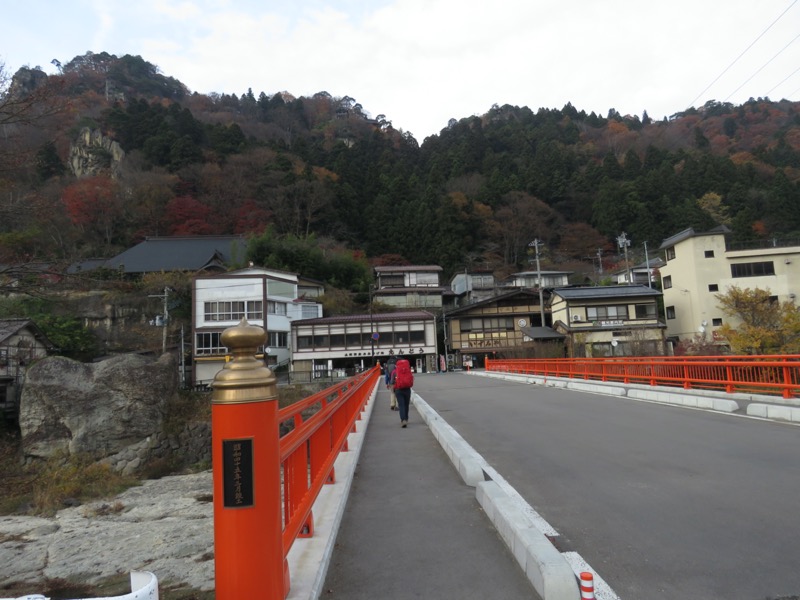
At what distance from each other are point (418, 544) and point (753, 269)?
43253 millimetres

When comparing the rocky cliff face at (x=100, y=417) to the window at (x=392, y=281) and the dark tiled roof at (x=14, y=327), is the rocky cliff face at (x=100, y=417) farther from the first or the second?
the window at (x=392, y=281)

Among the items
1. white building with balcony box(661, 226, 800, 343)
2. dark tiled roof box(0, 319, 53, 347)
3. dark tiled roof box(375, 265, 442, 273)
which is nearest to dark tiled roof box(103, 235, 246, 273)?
dark tiled roof box(0, 319, 53, 347)

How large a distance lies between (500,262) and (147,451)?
4802 centimetres

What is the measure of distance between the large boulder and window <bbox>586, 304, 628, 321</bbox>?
32707 millimetres

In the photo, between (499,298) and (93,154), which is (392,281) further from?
(93,154)

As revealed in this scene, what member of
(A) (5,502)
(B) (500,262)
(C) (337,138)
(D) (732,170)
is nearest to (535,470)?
(A) (5,502)

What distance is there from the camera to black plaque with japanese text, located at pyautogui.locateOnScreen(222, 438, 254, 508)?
199 centimetres

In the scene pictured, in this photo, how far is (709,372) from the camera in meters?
11.2

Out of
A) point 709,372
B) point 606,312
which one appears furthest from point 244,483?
point 606,312

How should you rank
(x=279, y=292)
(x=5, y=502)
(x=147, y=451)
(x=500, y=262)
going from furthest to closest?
(x=500, y=262) < (x=279, y=292) < (x=147, y=451) < (x=5, y=502)

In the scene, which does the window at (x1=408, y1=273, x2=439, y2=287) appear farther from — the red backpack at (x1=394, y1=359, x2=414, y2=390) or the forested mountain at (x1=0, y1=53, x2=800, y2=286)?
the red backpack at (x1=394, y1=359, x2=414, y2=390)

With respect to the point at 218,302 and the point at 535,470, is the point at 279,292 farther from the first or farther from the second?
the point at 535,470

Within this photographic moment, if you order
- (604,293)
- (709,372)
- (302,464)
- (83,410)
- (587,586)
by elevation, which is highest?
(604,293)

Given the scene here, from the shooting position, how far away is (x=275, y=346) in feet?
130
